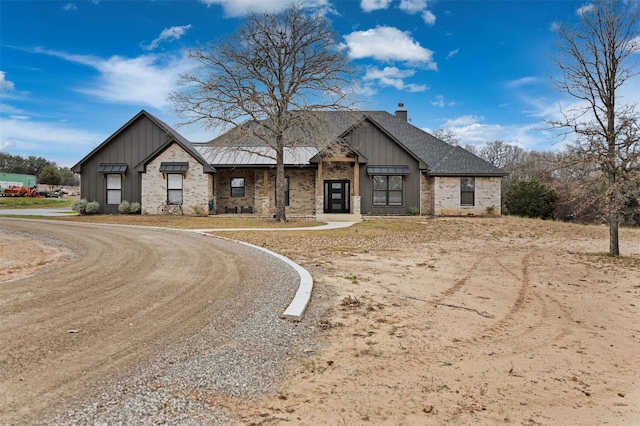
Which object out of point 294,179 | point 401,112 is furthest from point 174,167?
point 401,112

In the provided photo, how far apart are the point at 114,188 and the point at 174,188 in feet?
13.5

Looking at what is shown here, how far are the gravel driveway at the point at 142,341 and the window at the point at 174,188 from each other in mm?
15528

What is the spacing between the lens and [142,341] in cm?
423

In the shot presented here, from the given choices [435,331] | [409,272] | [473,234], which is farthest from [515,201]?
[435,331]

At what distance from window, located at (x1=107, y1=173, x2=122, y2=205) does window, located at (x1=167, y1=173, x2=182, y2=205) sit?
3404 mm

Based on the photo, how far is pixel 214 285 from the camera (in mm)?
6863

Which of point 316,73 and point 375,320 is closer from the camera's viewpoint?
point 375,320

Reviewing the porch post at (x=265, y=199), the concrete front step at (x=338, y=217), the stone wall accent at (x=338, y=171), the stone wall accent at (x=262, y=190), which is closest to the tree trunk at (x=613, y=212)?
the concrete front step at (x=338, y=217)

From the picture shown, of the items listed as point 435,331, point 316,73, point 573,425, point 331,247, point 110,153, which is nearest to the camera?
point 573,425

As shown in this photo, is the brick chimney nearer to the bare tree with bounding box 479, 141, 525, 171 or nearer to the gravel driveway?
the bare tree with bounding box 479, 141, 525, 171

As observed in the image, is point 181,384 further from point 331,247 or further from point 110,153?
point 110,153

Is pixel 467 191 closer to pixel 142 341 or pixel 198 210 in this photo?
pixel 198 210

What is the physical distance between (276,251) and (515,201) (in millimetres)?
23028

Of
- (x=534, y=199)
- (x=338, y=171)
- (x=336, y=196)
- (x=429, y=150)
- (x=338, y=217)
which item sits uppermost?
(x=429, y=150)
